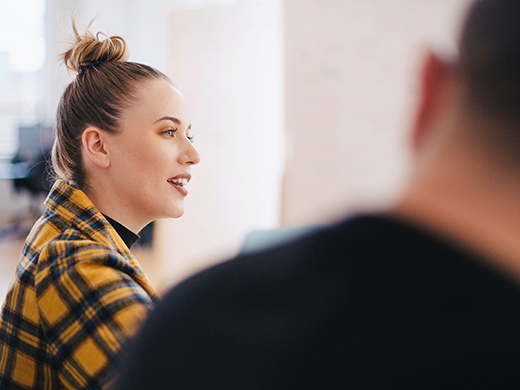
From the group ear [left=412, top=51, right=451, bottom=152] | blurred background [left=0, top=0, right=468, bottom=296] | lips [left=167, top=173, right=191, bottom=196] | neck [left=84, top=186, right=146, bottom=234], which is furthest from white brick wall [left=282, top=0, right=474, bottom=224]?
ear [left=412, top=51, right=451, bottom=152]

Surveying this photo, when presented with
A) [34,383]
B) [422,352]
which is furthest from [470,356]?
[34,383]

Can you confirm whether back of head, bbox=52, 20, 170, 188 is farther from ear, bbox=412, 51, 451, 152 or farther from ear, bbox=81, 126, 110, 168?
ear, bbox=412, 51, 451, 152

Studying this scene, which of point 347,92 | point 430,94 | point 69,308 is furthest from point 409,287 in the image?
point 347,92

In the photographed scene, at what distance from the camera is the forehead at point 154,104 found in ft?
→ 3.64

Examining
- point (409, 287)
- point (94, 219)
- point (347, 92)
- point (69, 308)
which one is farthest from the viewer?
point (347, 92)

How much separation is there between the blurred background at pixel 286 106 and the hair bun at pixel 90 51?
1828mm

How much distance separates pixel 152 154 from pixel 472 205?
90 cm

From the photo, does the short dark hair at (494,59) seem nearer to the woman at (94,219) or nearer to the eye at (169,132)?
the woman at (94,219)

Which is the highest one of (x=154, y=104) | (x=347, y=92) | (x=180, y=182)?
(x=154, y=104)

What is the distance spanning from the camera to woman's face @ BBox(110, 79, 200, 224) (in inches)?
43.5

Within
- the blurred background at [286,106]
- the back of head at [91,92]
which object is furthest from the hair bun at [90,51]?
the blurred background at [286,106]

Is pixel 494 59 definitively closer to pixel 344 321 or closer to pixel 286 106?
pixel 344 321

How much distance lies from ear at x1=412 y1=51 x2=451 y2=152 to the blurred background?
8.04ft

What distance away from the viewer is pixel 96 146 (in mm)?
1105
